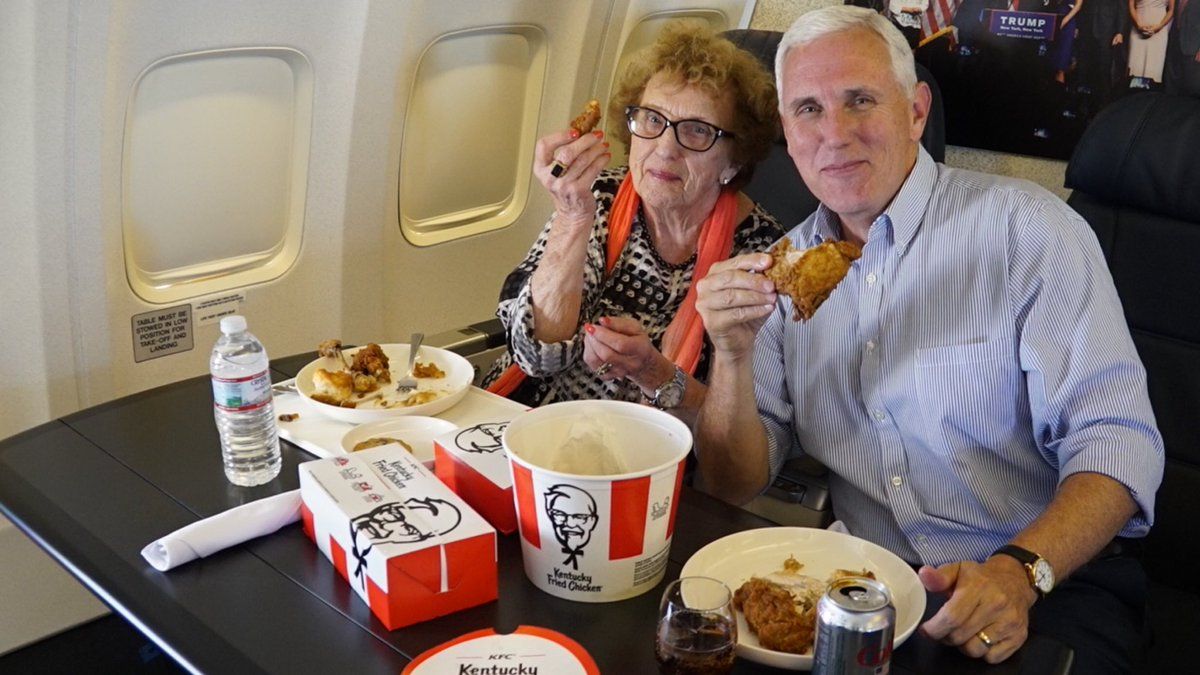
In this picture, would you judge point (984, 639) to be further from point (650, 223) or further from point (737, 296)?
point (650, 223)

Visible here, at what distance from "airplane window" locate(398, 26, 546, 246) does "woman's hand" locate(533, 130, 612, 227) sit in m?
1.21

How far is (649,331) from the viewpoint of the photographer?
91.0 inches

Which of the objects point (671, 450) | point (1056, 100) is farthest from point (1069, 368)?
point (1056, 100)

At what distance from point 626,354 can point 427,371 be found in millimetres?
372

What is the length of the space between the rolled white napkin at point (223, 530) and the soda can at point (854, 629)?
0.76 m

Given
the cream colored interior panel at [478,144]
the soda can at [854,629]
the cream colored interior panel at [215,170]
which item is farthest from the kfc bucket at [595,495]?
the cream colored interior panel at [478,144]

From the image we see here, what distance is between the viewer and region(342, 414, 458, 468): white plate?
68.6 inches

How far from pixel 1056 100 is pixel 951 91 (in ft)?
0.90

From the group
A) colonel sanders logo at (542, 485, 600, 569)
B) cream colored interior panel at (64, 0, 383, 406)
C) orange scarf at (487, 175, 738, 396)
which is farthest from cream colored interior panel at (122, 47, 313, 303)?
colonel sanders logo at (542, 485, 600, 569)

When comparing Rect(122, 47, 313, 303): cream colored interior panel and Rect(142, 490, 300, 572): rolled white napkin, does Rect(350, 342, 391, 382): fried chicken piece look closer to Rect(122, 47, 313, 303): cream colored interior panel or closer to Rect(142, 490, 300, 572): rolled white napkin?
Rect(142, 490, 300, 572): rolled white napkin

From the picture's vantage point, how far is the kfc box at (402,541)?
127cm

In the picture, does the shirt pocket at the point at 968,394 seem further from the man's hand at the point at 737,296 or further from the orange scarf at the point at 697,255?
the orange scarf at the point at 697,255

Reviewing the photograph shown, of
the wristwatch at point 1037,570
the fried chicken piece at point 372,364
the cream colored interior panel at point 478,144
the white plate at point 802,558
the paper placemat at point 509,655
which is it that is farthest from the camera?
the cream colored interior panel at point 478,144

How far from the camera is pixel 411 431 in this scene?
181 cm
